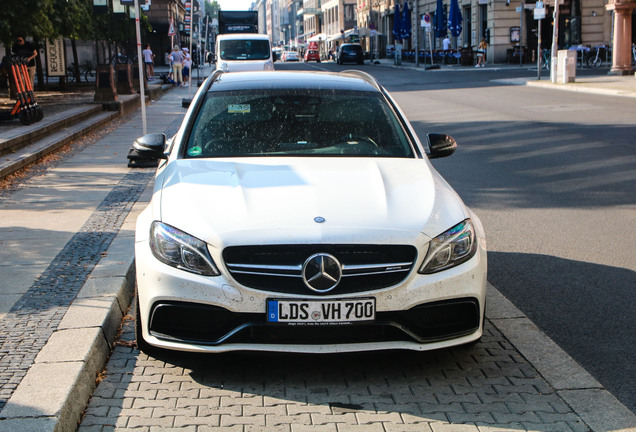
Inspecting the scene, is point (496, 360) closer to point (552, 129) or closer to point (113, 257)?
point (113, 257)

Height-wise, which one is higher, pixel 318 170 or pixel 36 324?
pixel 318 170

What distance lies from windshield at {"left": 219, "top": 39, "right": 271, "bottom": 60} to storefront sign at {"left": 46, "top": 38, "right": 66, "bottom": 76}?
18.6 ft

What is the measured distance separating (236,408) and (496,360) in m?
1.45

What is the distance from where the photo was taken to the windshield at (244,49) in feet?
93.9

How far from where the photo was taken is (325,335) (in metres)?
4.13

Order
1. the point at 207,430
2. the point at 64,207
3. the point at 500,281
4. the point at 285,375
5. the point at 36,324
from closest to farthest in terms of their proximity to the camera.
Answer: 1. the point at 207,430
2. the point at 285,375
3. the point at 36,324
4. the point at 500,281
5. the point at 64,207

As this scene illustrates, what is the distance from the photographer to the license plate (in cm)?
404

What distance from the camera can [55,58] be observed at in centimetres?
2944

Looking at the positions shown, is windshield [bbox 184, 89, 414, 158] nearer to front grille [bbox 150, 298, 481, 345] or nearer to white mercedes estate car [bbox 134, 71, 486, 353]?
white mercedes estate car [bbox 134, 71, 486, 353]

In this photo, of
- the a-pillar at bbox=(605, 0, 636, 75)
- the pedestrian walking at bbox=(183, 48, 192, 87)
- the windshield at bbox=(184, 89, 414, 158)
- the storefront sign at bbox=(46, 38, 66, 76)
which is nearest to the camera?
the windshield at bbox=(184, 89, 414, 158)

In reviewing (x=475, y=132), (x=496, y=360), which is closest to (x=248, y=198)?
(x=496, y=360)

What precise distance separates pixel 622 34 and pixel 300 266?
106 feet

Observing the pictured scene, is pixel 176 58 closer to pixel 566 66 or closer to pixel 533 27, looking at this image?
pixel 566 66

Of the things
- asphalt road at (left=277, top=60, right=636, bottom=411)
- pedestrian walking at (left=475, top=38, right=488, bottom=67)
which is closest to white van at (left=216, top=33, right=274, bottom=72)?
asphalt road at (left=277, top=60, right=636, bottom=411)
